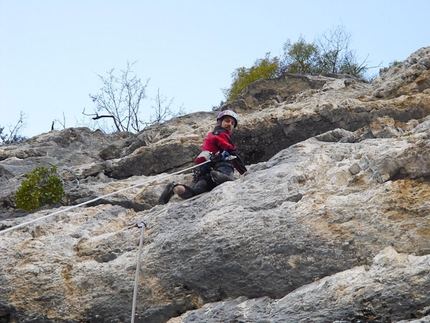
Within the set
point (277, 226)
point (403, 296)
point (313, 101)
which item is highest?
point (313, 101)

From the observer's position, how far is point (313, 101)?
525 inches

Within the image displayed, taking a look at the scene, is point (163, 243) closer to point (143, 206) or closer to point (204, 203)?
point (204, 203)

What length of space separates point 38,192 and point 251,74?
15064 millimetres

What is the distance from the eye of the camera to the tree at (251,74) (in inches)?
978

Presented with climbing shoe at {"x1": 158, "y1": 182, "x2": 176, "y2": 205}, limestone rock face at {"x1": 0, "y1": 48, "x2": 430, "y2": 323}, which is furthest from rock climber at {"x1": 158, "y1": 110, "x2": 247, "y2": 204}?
limestone rock face at {"x1": 0, "y1": 48, "x2": 430, "y2": 323}

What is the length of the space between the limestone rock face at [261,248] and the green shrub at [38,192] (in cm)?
115

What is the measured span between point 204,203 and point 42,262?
2115mm

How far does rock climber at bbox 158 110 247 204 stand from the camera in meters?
9.84

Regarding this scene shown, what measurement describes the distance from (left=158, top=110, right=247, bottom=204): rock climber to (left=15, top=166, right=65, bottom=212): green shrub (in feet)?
7.45

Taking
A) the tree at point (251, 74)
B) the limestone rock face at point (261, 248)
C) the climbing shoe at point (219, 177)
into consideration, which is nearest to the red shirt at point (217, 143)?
the limestone rock face at point (261, 248)

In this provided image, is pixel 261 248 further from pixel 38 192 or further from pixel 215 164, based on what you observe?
pixel 38 192

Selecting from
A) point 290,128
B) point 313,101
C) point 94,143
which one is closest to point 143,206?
point 290,128

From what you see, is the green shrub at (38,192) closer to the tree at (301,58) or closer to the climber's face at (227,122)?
the climber's face at (227,122)

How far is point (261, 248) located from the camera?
7586 millimetres
